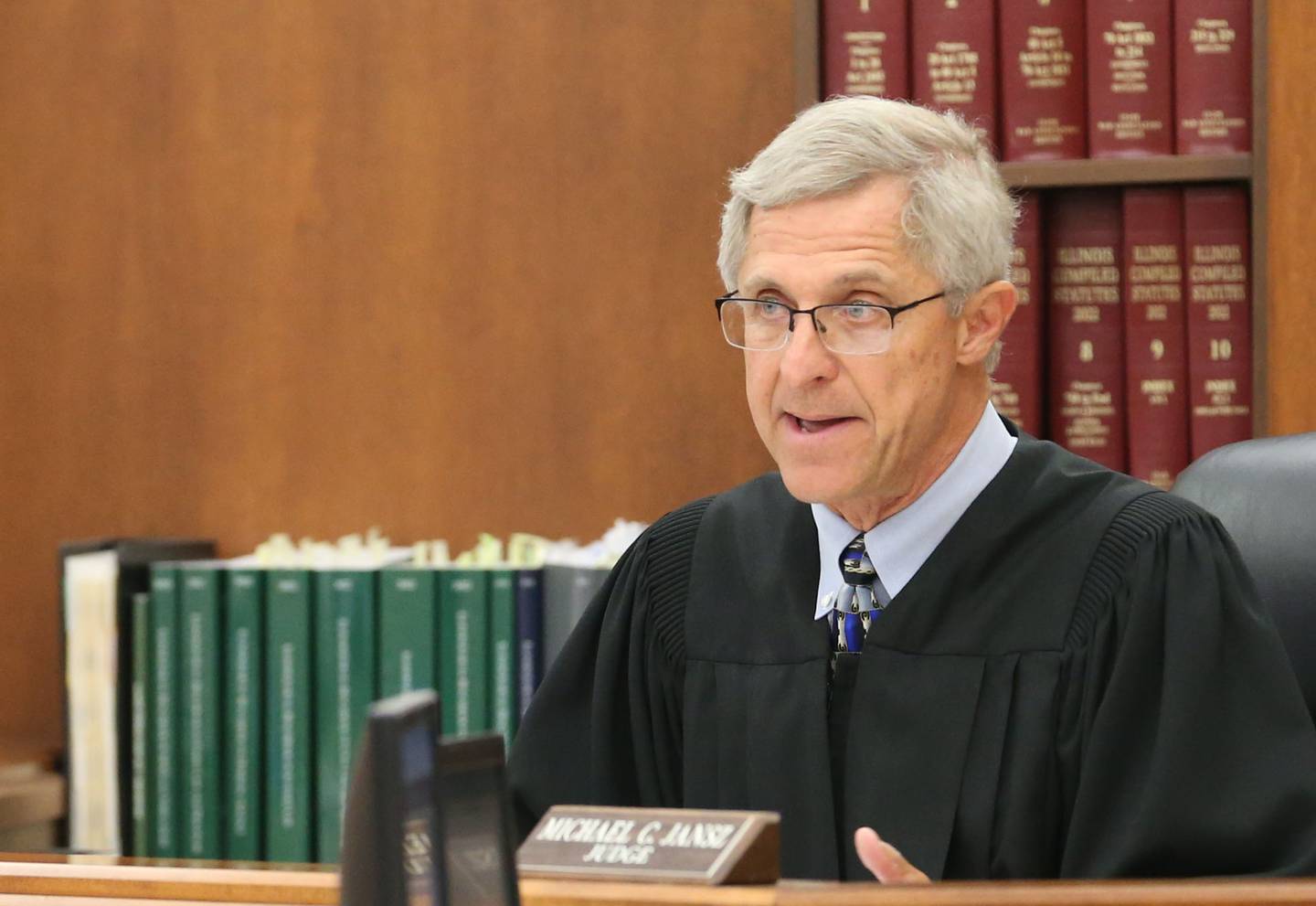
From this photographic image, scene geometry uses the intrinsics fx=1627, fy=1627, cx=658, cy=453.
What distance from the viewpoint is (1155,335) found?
2213 millimetres

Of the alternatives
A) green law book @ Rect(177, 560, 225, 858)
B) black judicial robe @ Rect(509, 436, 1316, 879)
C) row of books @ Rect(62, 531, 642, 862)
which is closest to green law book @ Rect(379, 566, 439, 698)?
row of books @ Rect(62, 531, 642, 862)

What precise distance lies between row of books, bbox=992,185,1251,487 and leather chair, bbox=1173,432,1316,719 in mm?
489

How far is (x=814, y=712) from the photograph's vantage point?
5.21ft

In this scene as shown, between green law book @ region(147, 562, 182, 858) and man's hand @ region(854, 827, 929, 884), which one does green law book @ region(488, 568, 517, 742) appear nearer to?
green law book @ region(147, 562, 182, 858)

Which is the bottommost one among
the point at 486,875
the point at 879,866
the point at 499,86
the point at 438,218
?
the point at 879,866

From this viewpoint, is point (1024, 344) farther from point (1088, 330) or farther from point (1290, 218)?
point (1290, 218)

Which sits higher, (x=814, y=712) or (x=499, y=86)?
(x=499, y=86)

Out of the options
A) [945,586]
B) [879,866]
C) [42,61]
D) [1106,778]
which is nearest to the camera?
[879,866]

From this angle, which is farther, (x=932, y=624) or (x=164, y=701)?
(x=164, y=701)

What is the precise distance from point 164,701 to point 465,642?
47 cm

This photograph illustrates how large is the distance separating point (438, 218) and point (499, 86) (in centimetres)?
24

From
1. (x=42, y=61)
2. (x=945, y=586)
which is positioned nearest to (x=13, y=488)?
(x=42, y=61)

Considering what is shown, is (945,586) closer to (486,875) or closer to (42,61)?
(486,875)

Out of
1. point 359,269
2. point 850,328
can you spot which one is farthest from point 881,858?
point 359,269
